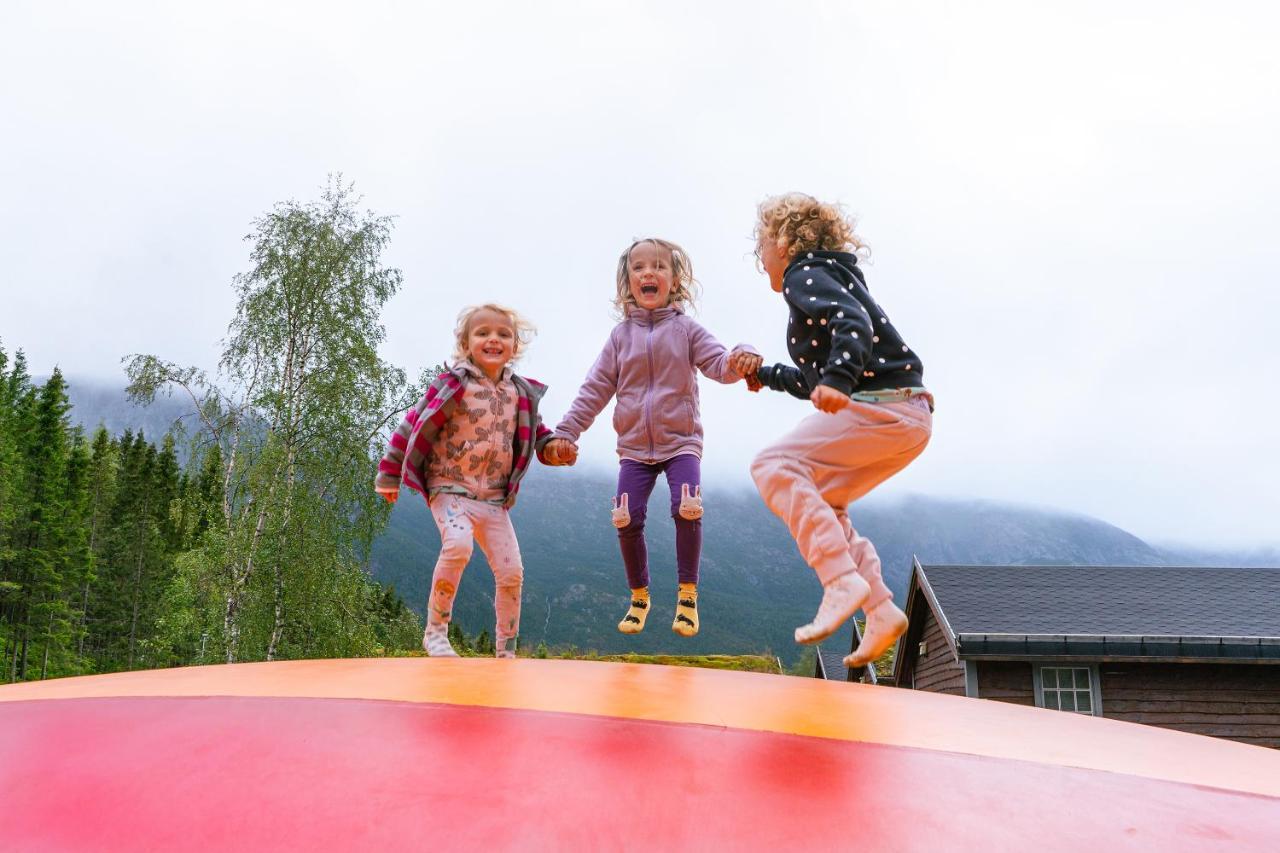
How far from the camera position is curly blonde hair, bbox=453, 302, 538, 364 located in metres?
4.39

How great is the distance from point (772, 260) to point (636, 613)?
1853 mm

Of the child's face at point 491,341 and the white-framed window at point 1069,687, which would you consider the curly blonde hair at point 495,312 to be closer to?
the child's face at point 491,341

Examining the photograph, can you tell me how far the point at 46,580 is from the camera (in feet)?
120

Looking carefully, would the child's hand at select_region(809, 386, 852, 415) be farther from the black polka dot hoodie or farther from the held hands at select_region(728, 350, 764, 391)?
the held hands at select_region(728, 350, 764, 391)

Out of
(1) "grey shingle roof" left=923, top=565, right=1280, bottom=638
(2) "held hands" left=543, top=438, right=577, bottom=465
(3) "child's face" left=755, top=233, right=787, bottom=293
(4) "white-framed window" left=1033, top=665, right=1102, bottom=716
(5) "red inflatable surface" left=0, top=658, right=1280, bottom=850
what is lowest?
(4) "white-framed window" left=1033, top=665, right=1102, bottom=716

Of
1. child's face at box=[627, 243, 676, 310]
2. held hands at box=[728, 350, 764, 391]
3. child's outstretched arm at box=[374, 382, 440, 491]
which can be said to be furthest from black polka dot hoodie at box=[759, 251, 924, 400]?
child's outstretched arm at box=[374, 382, 440, 491]

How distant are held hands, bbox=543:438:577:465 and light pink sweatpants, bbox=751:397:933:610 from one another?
127 centimetres

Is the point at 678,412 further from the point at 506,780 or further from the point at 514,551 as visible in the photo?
the point at 506,780

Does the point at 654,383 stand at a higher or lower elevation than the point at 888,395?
higher

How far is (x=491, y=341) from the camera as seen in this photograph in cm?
431

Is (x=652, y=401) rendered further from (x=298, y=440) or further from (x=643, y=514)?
(x=298, y=440)

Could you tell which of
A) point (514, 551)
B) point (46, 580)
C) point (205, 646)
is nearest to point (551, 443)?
point (514, 551)

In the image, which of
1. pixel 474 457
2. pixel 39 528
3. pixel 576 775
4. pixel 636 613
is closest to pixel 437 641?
pixel 474 457

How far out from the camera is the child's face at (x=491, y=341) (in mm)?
4316
